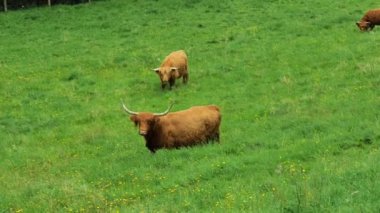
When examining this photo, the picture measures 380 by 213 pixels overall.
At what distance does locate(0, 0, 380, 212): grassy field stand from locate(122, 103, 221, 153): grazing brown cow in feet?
1.18

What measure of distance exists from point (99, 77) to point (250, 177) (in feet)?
40.0

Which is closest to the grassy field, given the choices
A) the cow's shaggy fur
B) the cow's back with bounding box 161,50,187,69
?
the cow's shaggy fur

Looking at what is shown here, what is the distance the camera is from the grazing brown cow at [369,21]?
23.0 meters

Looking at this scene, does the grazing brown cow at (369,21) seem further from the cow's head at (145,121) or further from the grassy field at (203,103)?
the cow's head at (145,121)

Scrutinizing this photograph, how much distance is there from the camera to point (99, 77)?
70.4 ft

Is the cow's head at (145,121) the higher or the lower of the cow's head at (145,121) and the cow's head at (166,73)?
the higher

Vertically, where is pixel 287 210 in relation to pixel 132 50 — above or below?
above

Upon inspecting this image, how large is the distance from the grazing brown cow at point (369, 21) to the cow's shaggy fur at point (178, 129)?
38.0 ft

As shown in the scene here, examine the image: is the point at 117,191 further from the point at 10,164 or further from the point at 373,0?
the point at 373,0

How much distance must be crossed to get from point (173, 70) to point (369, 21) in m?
8.63

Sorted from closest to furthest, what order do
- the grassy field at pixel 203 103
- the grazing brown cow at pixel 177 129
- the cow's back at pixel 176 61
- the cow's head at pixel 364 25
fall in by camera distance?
the grassy field at pixel 203 103 < the grazing brown cow at pixel 177 129 < the cow's back at pixel 176 61 < the cow's head at pixel 364 25

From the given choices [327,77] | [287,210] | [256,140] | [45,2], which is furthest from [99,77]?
[45,2]

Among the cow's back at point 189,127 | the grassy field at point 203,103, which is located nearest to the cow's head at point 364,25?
the grassy field at point 203,103

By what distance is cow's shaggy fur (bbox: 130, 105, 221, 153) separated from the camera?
13250 millimetres
